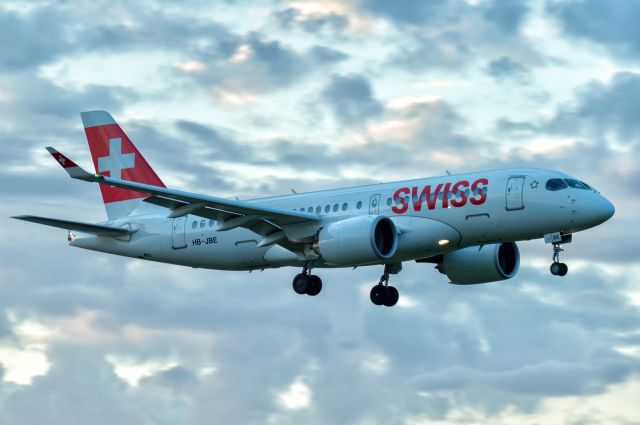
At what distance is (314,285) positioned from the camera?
5266 cm

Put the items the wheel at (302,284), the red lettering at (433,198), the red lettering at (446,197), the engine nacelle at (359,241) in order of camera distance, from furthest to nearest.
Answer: the wheel at (302,284), the red lettering at (433,198), the red lettering at (446,197), the engine nacelle at (359,241)

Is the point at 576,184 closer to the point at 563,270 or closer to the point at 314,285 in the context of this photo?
the point at 563,270

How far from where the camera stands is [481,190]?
161ft

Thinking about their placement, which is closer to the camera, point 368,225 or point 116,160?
point 368,225

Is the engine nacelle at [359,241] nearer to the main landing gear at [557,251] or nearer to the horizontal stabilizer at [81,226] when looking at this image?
the main landing gear at [557,251]

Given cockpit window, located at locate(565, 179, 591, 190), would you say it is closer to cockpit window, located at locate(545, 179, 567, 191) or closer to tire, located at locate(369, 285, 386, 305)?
cockpit window, located at locate(545, 179, 567, 191)

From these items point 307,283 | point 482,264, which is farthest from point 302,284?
point 482,264

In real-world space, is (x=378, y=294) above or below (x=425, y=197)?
below

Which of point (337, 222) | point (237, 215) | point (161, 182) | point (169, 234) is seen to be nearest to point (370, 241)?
point (337, 222)

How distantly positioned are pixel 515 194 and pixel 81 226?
19.0 m

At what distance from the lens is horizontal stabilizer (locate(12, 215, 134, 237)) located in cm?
5089

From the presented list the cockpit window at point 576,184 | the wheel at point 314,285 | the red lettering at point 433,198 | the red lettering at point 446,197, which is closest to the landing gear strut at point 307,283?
the wheel at point 314,285

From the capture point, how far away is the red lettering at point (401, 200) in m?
50.7

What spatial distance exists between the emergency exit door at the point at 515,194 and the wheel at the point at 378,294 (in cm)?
965
